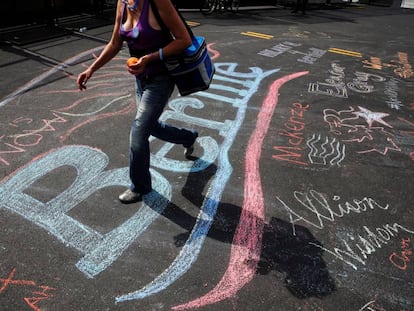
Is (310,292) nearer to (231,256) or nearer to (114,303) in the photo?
(231,256)

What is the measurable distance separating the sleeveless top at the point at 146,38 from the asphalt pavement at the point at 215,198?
1.18 meters

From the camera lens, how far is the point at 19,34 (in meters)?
8.30

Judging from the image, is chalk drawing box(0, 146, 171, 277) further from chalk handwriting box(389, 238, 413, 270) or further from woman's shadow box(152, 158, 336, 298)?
chalk handwriting box(389, 238, 413, 270)

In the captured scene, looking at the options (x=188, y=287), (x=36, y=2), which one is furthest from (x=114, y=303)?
(x=36, y=2)

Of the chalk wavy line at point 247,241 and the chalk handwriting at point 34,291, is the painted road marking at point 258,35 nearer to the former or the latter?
the chalk wavy line at point 247,241

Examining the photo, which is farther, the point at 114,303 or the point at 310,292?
the point at 310,292

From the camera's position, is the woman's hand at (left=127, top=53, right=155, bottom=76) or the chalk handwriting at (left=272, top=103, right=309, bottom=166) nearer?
the woman's hand at (left=127, top=53, right=155, bottom=76)

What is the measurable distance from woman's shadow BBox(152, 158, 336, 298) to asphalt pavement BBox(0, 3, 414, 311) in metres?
0.01

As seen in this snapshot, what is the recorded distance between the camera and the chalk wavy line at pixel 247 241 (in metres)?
2.37

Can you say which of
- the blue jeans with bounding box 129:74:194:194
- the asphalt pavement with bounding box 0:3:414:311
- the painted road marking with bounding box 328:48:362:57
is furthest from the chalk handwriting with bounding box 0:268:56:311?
the painted road marking with bounding box 328:48:362:57

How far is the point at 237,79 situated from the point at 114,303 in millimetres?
4828

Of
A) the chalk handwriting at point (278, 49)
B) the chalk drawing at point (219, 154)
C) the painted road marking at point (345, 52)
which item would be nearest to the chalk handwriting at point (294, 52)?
the chalk handwriting at point (278, 49)

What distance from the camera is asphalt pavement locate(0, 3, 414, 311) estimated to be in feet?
7.86

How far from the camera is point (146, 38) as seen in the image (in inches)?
103
